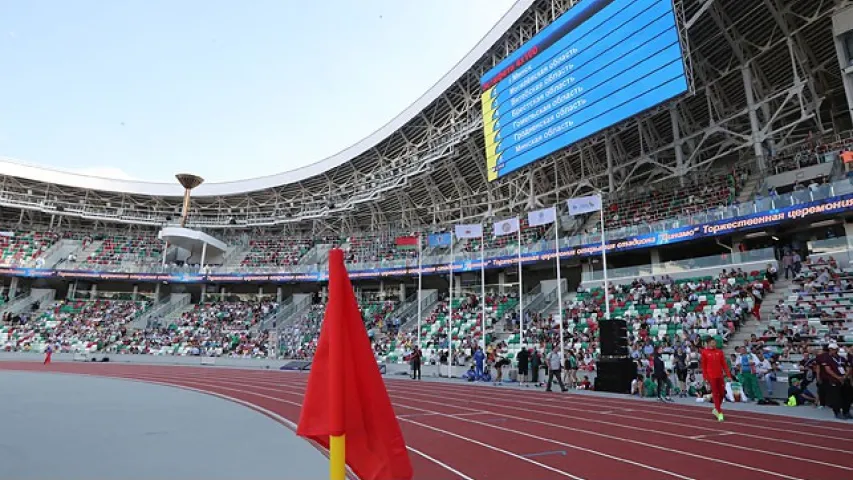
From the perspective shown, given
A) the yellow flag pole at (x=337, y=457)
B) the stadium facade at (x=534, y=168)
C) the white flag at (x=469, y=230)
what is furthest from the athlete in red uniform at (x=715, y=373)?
the white flag at (x=469, y=230)

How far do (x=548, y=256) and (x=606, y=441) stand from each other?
869 inches

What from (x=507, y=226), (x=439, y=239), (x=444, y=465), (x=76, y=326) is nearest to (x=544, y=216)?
(x=507, y=226)

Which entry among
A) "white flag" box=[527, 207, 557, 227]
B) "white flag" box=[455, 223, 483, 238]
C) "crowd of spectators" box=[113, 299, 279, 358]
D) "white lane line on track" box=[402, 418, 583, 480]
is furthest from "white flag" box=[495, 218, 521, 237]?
"crowd of spectators" box=[113, 299, 279, 358]

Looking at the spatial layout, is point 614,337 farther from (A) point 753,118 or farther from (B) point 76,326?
(B) point 76,326

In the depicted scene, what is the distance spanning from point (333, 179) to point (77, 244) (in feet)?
84.3

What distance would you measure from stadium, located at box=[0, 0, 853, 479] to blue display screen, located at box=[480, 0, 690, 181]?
0.11 meters

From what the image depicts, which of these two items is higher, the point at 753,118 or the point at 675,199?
the point at 753,118

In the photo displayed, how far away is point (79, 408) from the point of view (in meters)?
9.20

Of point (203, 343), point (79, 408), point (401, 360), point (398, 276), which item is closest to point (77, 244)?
point (203, 343)

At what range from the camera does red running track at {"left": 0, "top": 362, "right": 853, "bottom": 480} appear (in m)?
5.68

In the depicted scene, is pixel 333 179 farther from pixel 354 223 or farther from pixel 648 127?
pixel 648 127

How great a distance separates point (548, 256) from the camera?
2902 cm

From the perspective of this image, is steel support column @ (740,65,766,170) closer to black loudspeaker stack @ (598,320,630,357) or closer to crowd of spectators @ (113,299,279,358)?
black loudspeaker stack @ (598,320,630,357)

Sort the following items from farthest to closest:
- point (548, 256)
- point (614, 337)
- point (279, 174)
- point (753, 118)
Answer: point (279, 174)
point (548, 256)
point (753, 118)
point (614, 337)
